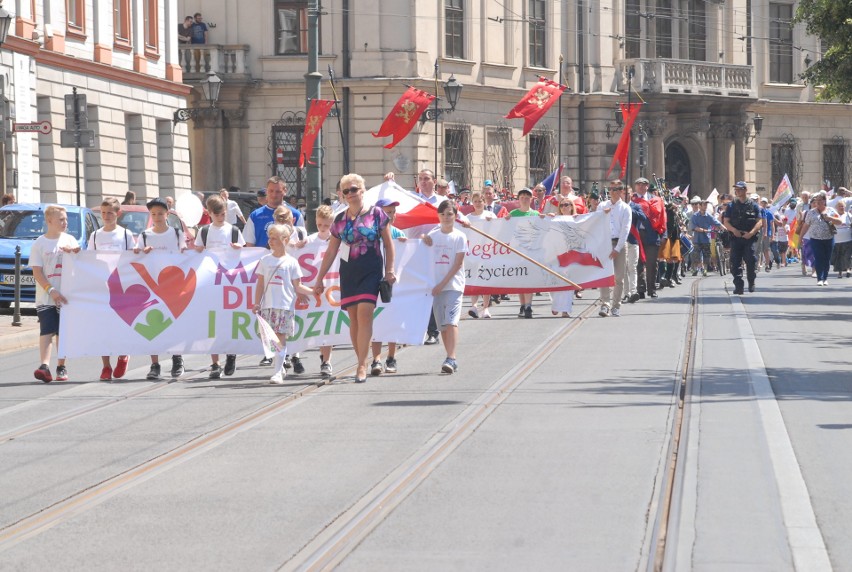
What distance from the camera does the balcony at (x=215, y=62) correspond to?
50969 mm

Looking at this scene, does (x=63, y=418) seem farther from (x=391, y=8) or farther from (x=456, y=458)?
(x=391, y=8)

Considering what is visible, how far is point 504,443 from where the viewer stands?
1091cm

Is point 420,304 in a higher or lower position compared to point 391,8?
lower

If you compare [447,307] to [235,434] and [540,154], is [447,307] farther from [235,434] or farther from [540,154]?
[540,154]

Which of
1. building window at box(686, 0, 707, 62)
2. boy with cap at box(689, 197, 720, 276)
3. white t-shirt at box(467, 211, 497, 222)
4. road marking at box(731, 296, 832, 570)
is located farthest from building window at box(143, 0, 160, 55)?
road marking at box(731, 296, 832, 570)

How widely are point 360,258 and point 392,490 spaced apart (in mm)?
5871

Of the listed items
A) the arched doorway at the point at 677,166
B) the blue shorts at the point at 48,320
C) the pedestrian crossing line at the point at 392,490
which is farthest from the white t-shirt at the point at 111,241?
the arched doorway at the point at 677,166

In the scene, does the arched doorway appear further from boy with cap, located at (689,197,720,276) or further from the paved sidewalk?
the paved sidewalk

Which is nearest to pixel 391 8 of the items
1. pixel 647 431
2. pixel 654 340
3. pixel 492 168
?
pixel 492 168

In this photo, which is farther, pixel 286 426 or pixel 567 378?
pixel 567 378

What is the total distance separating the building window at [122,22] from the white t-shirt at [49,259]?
27.2 meters

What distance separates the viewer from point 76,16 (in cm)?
3981

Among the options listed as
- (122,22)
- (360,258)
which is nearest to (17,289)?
(360,258)

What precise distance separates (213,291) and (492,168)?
1458 inches
